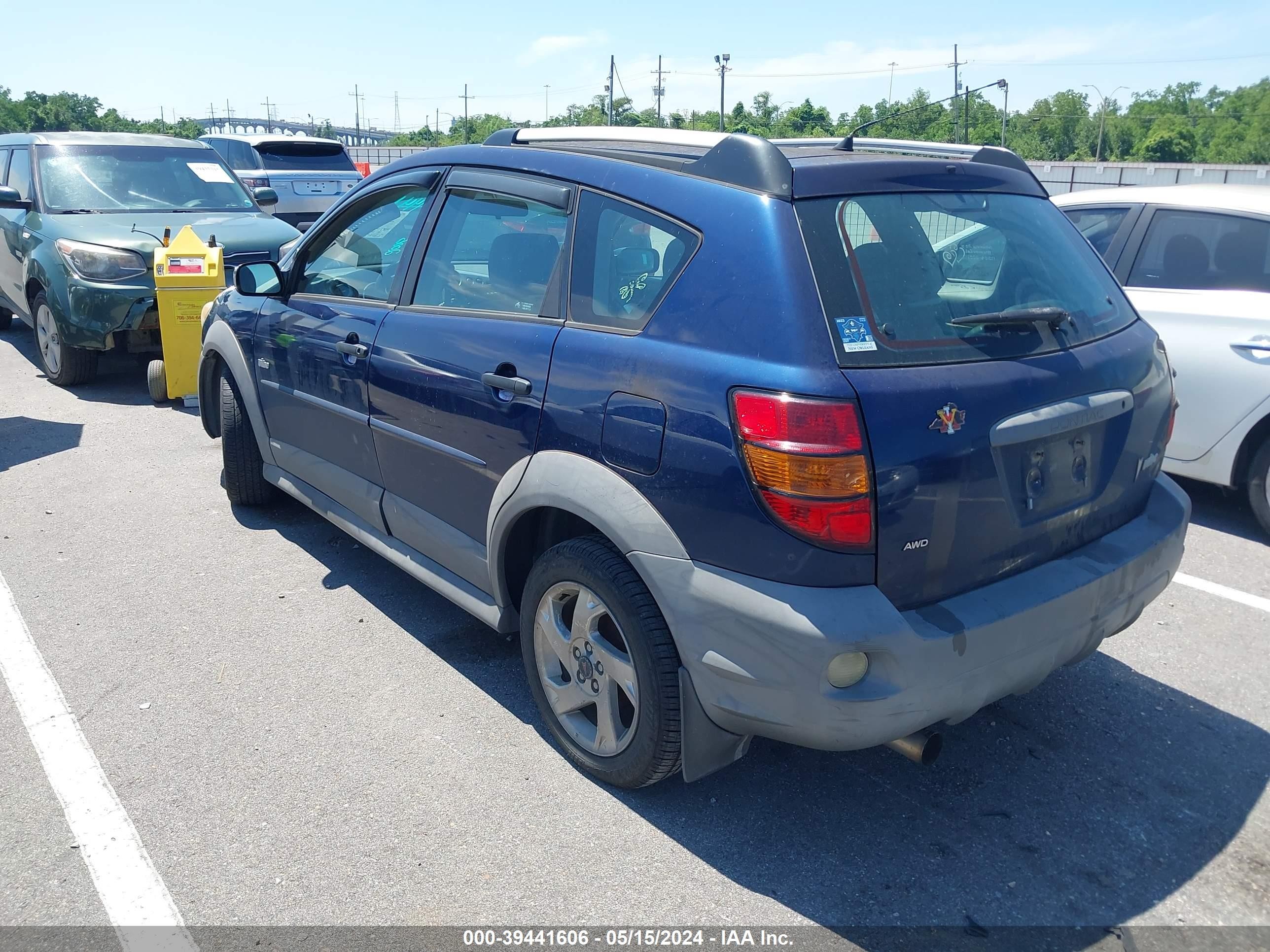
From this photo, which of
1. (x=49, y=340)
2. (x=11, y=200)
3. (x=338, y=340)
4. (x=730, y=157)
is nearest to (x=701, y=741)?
(x=730, y=157)

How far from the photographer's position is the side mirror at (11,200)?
26.8 ft

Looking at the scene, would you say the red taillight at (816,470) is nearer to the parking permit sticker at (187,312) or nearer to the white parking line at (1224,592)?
the white parking line at (1224,592)

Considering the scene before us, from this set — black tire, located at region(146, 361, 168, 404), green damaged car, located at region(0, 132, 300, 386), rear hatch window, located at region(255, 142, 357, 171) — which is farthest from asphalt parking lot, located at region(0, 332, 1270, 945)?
rear hatch window, located at region(255, 142, 357, 171)

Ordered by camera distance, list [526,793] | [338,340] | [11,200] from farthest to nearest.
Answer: [11,200] < [338,340] < [526,793]

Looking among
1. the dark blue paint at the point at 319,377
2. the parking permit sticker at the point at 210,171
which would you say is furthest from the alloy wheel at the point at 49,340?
the dark blue paint at the point at 319,377

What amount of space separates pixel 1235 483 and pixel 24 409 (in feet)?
27.1

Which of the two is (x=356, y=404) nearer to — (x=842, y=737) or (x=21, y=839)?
(x=21, y=839)

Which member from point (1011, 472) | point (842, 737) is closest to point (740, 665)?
point (842, 737)

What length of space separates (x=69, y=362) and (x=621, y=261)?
22.6 feet

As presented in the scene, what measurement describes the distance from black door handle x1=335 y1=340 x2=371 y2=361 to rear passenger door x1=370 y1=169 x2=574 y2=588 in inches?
2.4

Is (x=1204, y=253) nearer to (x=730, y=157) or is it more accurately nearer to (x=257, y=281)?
(x=730, y=157)

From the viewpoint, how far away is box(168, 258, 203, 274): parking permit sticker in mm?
7418

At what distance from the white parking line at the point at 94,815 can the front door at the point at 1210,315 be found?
5.09 m

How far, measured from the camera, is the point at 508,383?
10.3ft
